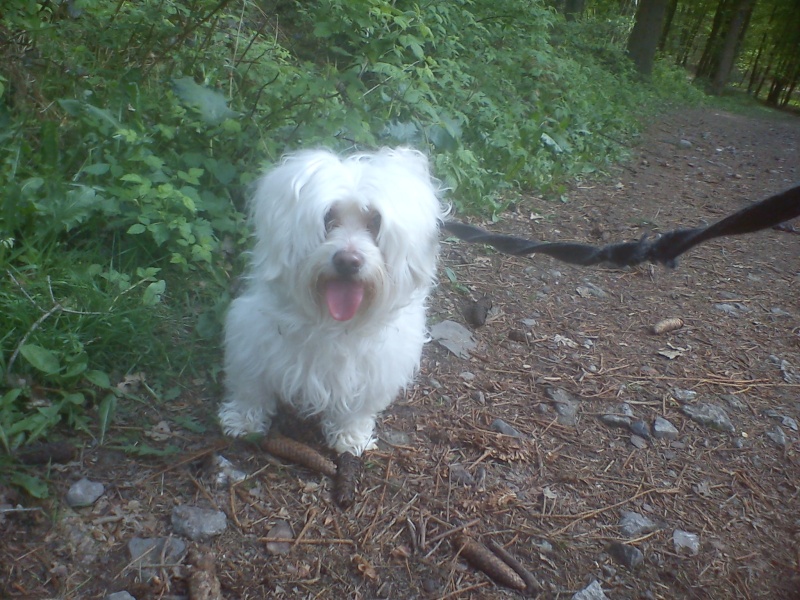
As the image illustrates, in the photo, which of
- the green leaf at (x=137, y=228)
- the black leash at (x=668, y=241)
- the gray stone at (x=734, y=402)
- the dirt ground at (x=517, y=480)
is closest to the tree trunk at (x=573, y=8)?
the dirt ground at (x=517, y=480)

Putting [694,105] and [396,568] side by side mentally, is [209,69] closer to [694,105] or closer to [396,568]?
[396,568]

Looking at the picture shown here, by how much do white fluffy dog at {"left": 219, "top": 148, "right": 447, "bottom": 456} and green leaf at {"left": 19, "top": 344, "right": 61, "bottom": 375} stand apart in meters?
0.64

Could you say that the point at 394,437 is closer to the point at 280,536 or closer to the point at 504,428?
the point at 504,428

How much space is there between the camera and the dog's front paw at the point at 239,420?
2525 millimetres

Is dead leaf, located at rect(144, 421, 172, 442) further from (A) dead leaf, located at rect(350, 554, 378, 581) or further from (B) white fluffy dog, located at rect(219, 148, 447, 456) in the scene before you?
(A) dead leaf, located at rect(350, 554, 378, 581)

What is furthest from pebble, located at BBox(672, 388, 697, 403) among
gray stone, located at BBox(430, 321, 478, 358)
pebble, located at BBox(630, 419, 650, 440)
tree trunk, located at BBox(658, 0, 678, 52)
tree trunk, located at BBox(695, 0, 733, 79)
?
tree trunk, located at BBox(695, 0, 733, 79)

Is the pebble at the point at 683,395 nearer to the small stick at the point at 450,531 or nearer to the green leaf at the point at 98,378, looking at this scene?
the small stick at the point at 450,531

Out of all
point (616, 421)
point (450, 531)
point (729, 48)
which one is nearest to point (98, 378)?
point (450, 531)

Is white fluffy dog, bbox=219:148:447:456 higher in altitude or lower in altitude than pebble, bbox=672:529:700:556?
higher

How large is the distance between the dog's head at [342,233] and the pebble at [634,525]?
4.17ft

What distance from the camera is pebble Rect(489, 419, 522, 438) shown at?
9.34ft

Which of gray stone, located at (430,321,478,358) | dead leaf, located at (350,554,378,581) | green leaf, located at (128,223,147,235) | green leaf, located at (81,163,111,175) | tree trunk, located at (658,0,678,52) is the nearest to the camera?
dead leaf, located at (350,554,378,581)

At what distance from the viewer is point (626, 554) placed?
90.0 inches

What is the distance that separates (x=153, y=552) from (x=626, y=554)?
167cm
